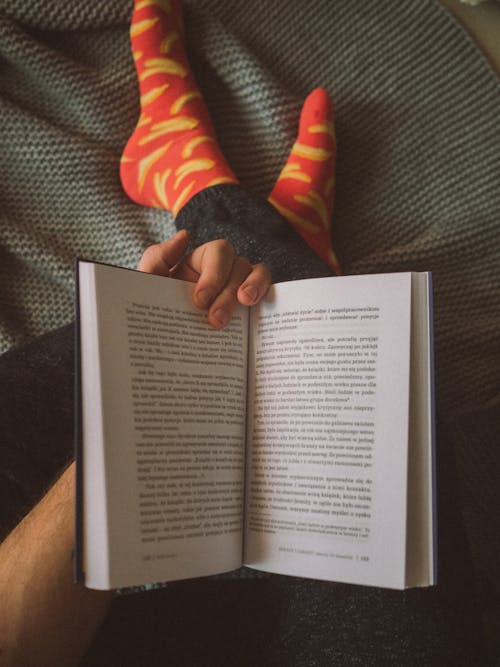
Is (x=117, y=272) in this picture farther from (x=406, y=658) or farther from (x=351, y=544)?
(x=406, y=658)

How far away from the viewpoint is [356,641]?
496mm

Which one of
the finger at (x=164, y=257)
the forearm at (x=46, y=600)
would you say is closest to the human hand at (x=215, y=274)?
the finger at (x=164, y=257)

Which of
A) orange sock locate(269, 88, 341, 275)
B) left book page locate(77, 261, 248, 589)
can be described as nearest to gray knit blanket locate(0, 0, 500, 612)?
orange sock locate(269, 88, 341, 275)

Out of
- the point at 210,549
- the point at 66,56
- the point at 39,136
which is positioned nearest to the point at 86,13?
the point at 66,56

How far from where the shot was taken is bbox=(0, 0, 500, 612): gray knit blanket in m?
0.83

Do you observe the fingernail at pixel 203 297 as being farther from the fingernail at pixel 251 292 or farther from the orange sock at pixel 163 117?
the orange sock at pixel 163 117

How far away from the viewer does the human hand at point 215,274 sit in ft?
1.59

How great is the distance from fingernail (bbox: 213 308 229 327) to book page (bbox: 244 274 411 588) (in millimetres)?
48

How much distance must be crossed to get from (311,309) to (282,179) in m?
0.43

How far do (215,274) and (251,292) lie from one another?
39 millimetres

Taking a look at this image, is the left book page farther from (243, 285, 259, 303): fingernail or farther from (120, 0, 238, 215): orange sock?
(120, 0, 238, 215): orange sock

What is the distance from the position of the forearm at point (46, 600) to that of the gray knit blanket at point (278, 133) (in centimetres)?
38

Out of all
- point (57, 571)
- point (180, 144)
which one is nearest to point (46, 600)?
point (57, 571)

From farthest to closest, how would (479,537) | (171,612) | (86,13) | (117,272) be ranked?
1. (86,13)
2. (479,537)
3. (171,612)
4. (117,272)
